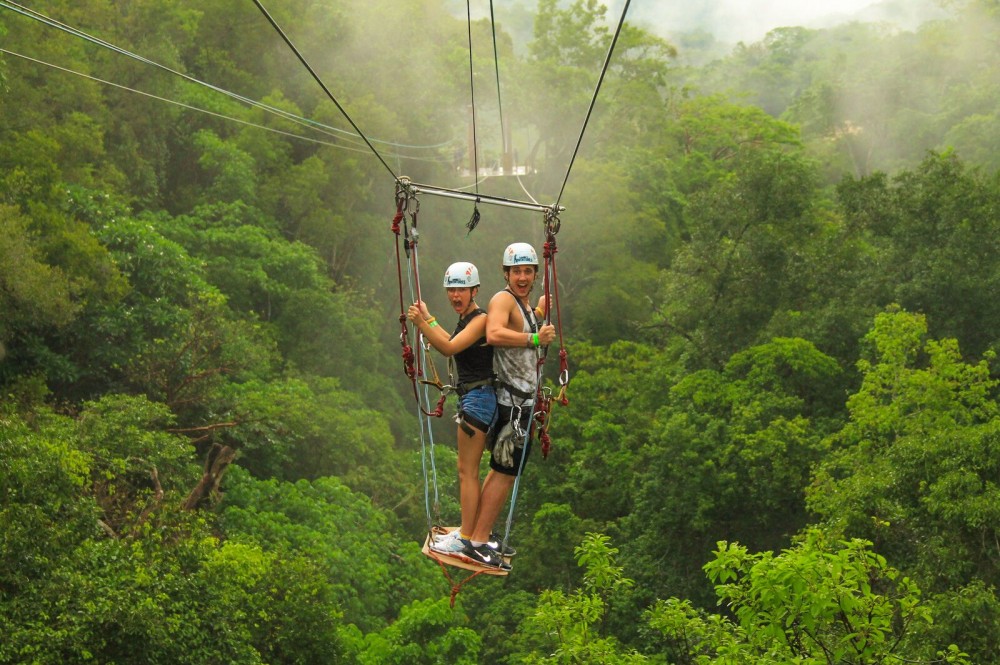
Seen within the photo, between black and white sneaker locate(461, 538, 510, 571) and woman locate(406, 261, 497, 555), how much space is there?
1.7 inches

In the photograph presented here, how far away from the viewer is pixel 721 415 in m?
25.3

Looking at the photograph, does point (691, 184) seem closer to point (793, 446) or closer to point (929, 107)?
point (929, 107)

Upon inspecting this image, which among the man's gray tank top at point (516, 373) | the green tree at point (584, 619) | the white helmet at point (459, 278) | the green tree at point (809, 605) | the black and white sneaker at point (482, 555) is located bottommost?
the green tree at point (584, 619)

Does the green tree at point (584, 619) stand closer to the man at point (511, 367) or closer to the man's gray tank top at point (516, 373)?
the man at point (511, 367)

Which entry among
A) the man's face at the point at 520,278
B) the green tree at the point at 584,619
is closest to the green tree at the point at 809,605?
the green tree at the point at 584,619

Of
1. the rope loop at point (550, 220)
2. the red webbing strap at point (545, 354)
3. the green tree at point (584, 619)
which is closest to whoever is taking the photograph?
the red webbing strap at point (545, 354)

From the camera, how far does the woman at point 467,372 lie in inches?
303

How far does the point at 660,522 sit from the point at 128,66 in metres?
15.5

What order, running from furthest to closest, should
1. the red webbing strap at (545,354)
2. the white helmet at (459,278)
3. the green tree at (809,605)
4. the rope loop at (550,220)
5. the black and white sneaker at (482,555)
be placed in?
the green tree at (809,605), the black and white sneaker at (482,555), the rope loop at (550,220), the red webbing strap at (545,354), the white helmet at (459,278)

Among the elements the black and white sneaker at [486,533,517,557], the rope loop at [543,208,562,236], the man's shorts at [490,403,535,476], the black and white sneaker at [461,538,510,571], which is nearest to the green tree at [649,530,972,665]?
the black and white sneaker at [486,533,517,557]

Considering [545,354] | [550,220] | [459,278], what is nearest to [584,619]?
[545,354]

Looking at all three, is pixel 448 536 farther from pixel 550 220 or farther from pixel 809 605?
pixel 809 605

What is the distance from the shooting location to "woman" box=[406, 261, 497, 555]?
7703 mm

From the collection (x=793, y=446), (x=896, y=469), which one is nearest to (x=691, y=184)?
(x=793, y=446)
